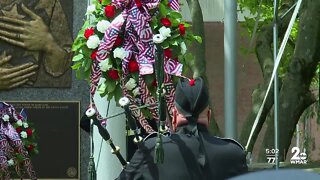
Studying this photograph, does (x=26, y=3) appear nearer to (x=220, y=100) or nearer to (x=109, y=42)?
(x=109, y=42)

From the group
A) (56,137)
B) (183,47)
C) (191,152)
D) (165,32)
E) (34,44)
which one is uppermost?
(165,32)

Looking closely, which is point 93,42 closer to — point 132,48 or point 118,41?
point 118,41

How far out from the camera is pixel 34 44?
54.9 feet

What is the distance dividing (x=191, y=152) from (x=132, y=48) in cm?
173

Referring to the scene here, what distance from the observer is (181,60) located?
7.09 meters

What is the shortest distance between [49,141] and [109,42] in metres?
9.92

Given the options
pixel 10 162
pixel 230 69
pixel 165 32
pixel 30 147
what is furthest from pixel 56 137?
pixel 165 32

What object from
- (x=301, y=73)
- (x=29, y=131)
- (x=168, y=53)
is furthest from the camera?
(x=301, y=73)

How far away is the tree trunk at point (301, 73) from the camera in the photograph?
13.2 metres

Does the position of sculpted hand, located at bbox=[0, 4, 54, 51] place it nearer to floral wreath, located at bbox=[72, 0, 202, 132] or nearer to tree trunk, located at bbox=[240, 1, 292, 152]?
tree trunk, located at bbox=[240, 1, 292, 152]

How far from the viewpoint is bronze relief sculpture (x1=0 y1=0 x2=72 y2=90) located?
16.6 m

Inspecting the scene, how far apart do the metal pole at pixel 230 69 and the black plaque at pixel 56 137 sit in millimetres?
3608

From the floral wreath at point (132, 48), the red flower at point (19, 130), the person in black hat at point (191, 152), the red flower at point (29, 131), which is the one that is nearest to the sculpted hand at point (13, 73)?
the red flower at point (29, 131)

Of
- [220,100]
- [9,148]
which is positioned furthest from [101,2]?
[220,100]
